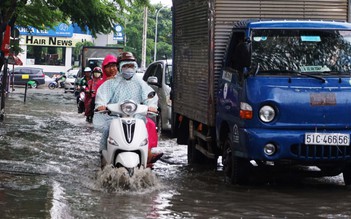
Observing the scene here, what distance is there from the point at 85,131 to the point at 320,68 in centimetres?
1054

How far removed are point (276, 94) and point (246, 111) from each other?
1.31 ft

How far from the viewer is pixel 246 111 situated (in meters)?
9.83

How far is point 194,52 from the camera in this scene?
1233 centimetres

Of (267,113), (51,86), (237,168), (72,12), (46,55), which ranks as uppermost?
(72,12)

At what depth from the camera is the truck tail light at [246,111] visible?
9.80 metres

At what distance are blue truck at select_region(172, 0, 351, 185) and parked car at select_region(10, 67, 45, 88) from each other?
46.1 metres

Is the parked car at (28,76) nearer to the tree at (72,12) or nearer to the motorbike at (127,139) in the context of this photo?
the tree at (72,12)

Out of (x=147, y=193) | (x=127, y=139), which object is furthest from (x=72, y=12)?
(x=147, y=193)

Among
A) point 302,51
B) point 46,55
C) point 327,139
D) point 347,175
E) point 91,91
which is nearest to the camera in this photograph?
point 327,139

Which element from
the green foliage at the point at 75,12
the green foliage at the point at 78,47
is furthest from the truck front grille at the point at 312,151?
the green foliage at the point at 78,47

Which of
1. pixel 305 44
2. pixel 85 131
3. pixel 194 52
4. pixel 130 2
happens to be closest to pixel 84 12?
pixel 130 2

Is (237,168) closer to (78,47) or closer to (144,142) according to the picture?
(144,142)

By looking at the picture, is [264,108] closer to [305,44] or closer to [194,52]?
[305,44]

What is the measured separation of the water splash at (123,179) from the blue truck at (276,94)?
1141 millimetres
